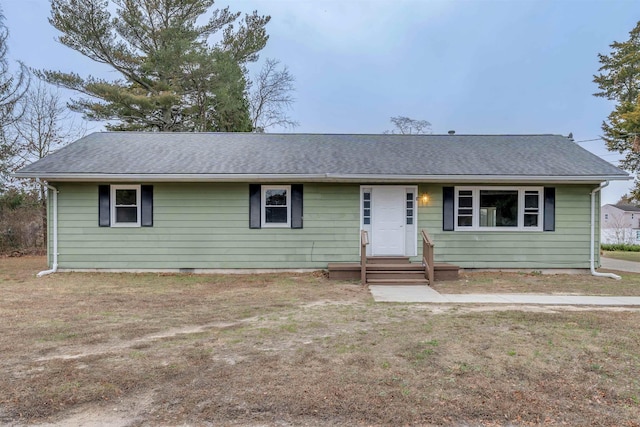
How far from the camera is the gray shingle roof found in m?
8.95

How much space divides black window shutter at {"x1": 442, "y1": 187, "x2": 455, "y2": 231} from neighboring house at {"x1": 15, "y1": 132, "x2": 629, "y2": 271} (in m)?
0.03

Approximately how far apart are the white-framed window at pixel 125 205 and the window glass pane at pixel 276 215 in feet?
10.7

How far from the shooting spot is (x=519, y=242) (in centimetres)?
936

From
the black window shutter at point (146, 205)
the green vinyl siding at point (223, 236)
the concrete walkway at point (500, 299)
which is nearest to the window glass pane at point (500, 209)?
the concrete walkway at point (500, 299)

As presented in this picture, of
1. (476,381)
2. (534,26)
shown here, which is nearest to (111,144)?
(476,381)

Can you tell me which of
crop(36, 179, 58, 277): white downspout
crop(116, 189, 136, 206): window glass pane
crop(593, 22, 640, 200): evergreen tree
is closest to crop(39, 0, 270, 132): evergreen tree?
crop(36, 179, 58, 277): white downspout

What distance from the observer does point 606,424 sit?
8.14 ft

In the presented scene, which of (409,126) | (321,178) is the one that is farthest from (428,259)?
(409,126)

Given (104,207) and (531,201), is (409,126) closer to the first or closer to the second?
(531,201)

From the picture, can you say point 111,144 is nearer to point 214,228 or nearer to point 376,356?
point 214,228

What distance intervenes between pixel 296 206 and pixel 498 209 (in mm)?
5207

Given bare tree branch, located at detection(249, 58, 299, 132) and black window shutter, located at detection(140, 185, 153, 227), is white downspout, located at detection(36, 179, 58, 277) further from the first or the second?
bare tree branch, located at detection(249, 58, 299, 132)

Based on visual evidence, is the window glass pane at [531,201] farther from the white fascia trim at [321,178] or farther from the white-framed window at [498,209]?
the white fascia trim at [321,178]

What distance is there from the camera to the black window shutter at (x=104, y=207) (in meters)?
9.15
